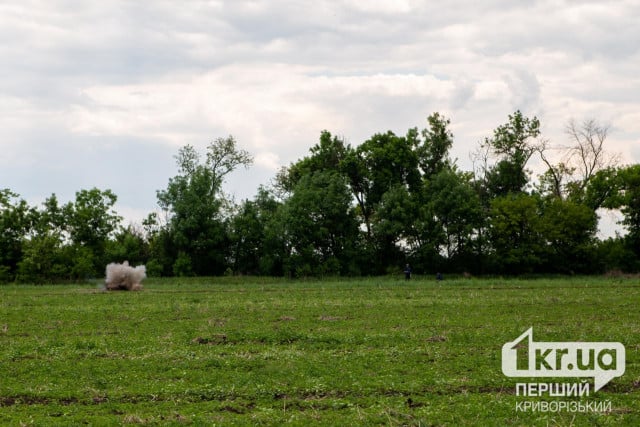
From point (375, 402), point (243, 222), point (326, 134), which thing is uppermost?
point (326, 134)

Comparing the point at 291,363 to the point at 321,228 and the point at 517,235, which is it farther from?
the point at 517,235

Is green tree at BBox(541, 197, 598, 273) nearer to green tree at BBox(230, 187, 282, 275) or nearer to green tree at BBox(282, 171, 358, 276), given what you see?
green tree at BBox(282, 171, 358, 276)

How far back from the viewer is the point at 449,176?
82.6 meters

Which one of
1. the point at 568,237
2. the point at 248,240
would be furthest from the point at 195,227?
the point at 568,237

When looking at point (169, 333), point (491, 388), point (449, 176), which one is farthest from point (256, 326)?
point (449, 176)

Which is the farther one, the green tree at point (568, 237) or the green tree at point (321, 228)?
the green tree at point (568, 237)

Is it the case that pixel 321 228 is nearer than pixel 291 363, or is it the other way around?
pixel 291 363

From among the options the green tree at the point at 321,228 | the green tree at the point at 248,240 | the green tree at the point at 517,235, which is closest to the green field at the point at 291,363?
Result: the green tree at the point at 321,228

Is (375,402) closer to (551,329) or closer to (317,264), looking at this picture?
(551,329)

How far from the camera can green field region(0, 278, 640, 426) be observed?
14992 millimetres

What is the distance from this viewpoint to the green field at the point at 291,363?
49.2ft

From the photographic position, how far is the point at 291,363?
20.2 meters

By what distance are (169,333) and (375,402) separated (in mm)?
13037

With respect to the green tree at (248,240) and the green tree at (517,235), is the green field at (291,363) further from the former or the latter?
the green tree at (248,240)
